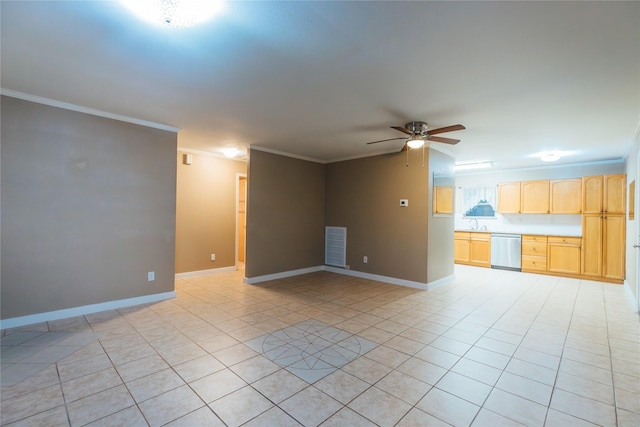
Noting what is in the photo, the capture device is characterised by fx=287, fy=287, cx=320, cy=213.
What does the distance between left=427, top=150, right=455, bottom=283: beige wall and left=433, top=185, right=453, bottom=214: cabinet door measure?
11 cm

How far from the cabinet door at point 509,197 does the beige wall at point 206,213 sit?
623 centimetres

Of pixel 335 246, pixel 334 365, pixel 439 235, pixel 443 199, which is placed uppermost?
pixel 443 199

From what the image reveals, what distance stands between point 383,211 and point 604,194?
441 centimetres

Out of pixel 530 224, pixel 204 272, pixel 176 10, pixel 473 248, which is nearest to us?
pixel 176 10

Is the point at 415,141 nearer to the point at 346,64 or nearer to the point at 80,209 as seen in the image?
the point at 346,64

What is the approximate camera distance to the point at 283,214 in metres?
5.76

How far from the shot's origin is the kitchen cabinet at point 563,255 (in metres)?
5.88

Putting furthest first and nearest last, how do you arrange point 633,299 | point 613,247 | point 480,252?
point 480,252, point 613,247, point 633,299

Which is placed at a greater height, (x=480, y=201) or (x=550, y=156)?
(x=550, y=156)

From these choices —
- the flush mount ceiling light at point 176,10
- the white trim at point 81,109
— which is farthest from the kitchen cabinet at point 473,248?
the flush mount ceiling light at point 176,10

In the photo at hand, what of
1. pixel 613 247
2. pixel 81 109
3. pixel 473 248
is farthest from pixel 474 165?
pixel 81 109

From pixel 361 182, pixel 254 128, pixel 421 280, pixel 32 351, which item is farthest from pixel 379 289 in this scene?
pixel 32 351

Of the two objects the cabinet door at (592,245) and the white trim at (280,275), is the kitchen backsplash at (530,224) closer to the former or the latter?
the cabinet door at (592,245)

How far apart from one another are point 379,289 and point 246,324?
247 cm
